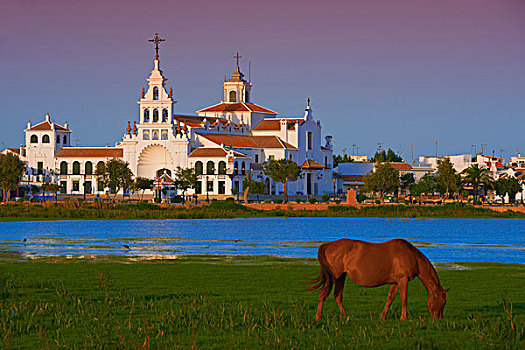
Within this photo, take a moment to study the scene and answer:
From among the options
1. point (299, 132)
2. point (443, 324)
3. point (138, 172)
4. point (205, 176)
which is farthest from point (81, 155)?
point (443, 324)

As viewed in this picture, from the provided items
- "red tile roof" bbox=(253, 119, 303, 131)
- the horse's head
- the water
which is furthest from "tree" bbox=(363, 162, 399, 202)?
the horse's head

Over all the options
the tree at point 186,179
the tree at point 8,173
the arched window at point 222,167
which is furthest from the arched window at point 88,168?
the arched window at point 222,167

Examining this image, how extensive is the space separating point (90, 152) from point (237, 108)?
24881 millimetres

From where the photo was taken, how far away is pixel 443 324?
15445mm

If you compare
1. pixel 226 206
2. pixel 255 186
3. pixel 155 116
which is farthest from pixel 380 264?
pixel 155 116

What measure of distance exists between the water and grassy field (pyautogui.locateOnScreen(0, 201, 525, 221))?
15.3 ft

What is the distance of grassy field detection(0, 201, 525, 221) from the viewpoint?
2756 inches

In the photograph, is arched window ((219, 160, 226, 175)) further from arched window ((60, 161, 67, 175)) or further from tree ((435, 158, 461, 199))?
tree ((435, 158, 461, 199))

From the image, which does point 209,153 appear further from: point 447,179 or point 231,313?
point 231,313

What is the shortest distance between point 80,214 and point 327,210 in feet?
76.2

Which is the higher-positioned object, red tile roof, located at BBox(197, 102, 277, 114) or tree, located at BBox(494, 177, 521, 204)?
red tile roof, located at BBox(197, 102, 277, 114)

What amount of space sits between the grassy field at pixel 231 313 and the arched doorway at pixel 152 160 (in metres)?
107

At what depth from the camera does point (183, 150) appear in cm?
12706

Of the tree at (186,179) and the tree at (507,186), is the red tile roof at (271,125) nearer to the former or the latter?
the tree at (186,179)
